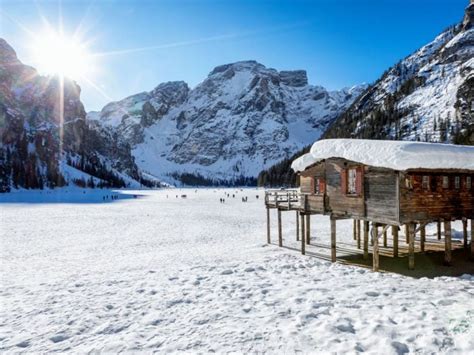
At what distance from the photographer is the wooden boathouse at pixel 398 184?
16453mm

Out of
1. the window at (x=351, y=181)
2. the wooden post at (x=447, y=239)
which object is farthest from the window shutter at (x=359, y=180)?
the wooden post at (x=447, y=239)

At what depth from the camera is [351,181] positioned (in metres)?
19.7

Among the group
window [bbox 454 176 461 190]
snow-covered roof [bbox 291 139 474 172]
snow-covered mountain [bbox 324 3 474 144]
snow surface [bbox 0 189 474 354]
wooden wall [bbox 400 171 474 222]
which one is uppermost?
snow-covered mountain [bbox 324 3 474 144]

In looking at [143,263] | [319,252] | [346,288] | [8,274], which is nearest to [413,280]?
[346,288]

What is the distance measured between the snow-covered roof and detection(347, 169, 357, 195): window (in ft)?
4.23

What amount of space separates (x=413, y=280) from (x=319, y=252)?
27.8ft

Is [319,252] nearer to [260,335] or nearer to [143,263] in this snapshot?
[143,263]

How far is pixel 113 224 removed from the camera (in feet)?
137

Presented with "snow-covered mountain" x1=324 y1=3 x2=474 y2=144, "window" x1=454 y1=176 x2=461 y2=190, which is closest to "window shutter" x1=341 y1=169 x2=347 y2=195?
"window" x1=454 y1=176 x2=461 y2=190

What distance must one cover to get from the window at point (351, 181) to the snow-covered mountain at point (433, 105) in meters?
98.4

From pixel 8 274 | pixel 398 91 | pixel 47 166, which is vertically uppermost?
pixel 398 91

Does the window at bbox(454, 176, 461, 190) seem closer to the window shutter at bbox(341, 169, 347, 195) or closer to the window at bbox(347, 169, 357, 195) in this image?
the window at bbox(347, 169, 357, 195)

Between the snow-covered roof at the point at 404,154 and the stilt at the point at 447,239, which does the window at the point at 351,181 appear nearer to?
the snow-covered roof at the point at 404,154

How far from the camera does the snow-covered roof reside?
15789 mm
